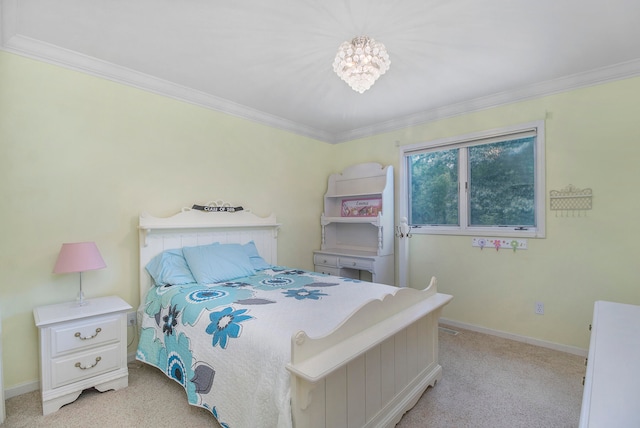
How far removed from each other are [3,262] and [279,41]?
2.36 metres

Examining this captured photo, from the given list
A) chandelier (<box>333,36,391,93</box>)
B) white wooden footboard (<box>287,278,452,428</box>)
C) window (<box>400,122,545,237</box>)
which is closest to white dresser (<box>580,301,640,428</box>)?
white wooden footboard (<box>287,278,452,428</box>)

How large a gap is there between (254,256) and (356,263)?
3.95ft

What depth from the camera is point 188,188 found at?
2.90 meters

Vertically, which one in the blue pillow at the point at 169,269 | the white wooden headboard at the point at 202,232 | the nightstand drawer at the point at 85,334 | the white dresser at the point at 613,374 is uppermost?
the white wooden headboard at the point at 202,232

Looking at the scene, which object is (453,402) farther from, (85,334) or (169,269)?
(85,334)

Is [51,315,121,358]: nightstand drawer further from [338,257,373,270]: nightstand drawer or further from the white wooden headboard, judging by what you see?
[338,257,373,270]: nightstand drawer

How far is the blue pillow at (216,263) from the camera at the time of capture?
2498mm

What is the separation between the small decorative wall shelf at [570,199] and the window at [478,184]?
0.29 ft

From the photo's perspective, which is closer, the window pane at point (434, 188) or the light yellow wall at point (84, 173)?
the light yellow wall at point (84, 173)

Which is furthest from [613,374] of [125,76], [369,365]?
[125,76]

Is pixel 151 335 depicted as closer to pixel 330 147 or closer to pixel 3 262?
pixel 3 262

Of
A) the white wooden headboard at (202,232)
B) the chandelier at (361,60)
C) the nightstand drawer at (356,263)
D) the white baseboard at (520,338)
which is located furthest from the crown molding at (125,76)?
the white baseboard at (520,338)

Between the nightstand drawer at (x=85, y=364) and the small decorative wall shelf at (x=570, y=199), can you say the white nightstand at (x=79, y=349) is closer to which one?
the nightstand drawer at (x=85, y=364)

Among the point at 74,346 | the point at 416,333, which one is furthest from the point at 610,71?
the point at 74,346
